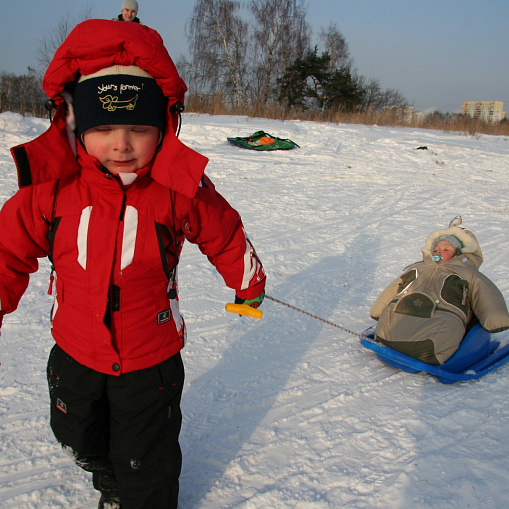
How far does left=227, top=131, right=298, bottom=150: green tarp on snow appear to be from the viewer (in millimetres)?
10656

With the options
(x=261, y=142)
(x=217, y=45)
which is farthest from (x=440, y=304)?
(x=217, y=45)

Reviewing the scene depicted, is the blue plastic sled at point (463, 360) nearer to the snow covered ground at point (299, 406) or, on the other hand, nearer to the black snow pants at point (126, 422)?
the snow covered ground at point (299, 406)

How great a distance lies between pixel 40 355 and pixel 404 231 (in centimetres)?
480

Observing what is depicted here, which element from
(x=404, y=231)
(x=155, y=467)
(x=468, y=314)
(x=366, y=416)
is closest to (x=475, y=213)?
(x=404, y=231)

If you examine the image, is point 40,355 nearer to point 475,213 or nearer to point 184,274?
point 184,274

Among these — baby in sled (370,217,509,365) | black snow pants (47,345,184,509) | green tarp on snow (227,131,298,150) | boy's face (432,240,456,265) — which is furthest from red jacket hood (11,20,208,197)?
green tarp on snow (227,131,298,150)

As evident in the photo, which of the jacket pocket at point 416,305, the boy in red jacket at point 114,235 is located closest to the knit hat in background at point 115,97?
the boy in red jacket at point 114,235

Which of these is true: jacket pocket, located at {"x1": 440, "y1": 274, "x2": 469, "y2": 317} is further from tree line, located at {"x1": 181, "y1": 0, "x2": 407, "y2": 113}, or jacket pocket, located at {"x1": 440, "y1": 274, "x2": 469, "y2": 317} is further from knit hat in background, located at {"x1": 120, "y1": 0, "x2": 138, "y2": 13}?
tree line, located at {"x1": 181, "y1": 0, "x2": 407, "y2": 113}

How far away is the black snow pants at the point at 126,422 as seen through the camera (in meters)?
1.52

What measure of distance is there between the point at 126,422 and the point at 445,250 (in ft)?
8.56

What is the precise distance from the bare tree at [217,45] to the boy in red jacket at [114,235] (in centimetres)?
2269

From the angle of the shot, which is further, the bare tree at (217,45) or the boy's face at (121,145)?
the bare tree at (217,45)

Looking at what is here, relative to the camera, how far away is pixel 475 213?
23.6 ft

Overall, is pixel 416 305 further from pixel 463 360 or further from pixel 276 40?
pixel 276 40
